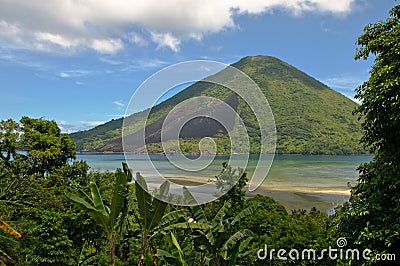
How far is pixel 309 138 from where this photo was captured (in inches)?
3233

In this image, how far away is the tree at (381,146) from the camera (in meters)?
5.12

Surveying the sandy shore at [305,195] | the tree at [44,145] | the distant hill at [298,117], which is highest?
the distant hill at [298,117]

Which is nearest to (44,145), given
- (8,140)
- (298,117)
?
(8,140)

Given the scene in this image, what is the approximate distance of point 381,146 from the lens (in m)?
5.96

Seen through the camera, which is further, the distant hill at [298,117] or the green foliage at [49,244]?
the distant hill at [298,117]

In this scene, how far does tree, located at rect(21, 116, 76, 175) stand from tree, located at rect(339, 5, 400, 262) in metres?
18.9

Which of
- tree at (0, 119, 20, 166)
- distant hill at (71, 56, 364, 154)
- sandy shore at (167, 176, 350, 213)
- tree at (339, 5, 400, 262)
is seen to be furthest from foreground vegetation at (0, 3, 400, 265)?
distant hill at (71, 56, 364, 154)

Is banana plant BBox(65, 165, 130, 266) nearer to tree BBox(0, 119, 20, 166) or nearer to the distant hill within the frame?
tree BBox(0, 119, 20, 166)

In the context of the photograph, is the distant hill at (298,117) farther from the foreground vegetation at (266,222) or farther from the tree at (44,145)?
the foreground vegetation at (266,222)

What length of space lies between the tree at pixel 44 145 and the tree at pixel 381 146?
18.9 meters

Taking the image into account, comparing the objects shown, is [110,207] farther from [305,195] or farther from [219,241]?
[305,195]

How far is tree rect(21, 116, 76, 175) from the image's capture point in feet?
65.8

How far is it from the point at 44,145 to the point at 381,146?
65.4 feet

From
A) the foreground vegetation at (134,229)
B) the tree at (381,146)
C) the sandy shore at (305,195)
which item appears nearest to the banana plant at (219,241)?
the foreground vegetation at (134,229)
